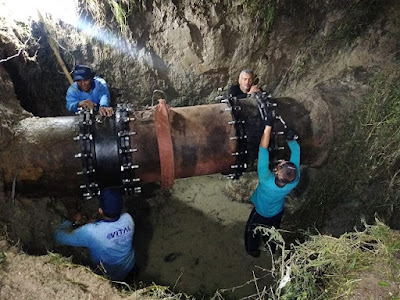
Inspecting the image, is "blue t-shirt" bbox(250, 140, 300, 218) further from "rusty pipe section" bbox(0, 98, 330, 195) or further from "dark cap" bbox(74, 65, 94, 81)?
"dark cap" bbox(74, 65, 94, 81)

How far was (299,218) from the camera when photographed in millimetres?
4457

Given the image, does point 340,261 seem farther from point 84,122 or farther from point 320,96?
point 84,122

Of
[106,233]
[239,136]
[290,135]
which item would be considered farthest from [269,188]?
[106,233]

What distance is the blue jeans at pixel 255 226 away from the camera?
406cm

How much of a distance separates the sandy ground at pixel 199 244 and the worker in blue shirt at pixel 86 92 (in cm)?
183

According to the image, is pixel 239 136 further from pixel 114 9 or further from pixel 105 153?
pixel 114 9

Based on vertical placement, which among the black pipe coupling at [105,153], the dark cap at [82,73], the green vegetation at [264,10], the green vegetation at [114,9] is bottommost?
the black pipe coupling at [105,153]

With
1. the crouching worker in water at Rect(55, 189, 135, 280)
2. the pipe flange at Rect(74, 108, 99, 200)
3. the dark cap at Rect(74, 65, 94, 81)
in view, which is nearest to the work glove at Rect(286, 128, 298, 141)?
the crouching worker in water at Rect(55, 189, 135, 280)

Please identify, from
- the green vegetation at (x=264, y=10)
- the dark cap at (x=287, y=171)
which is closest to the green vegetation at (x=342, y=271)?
the dark cap at (x=287, y=171)

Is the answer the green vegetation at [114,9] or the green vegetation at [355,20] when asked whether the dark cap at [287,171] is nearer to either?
the green vegetation at [355,20]

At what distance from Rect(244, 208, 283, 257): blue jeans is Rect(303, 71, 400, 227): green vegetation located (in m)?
0.84

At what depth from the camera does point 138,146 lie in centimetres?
310

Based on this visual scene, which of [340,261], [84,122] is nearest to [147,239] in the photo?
[84,122]

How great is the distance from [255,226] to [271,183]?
Result: 0.89 m
